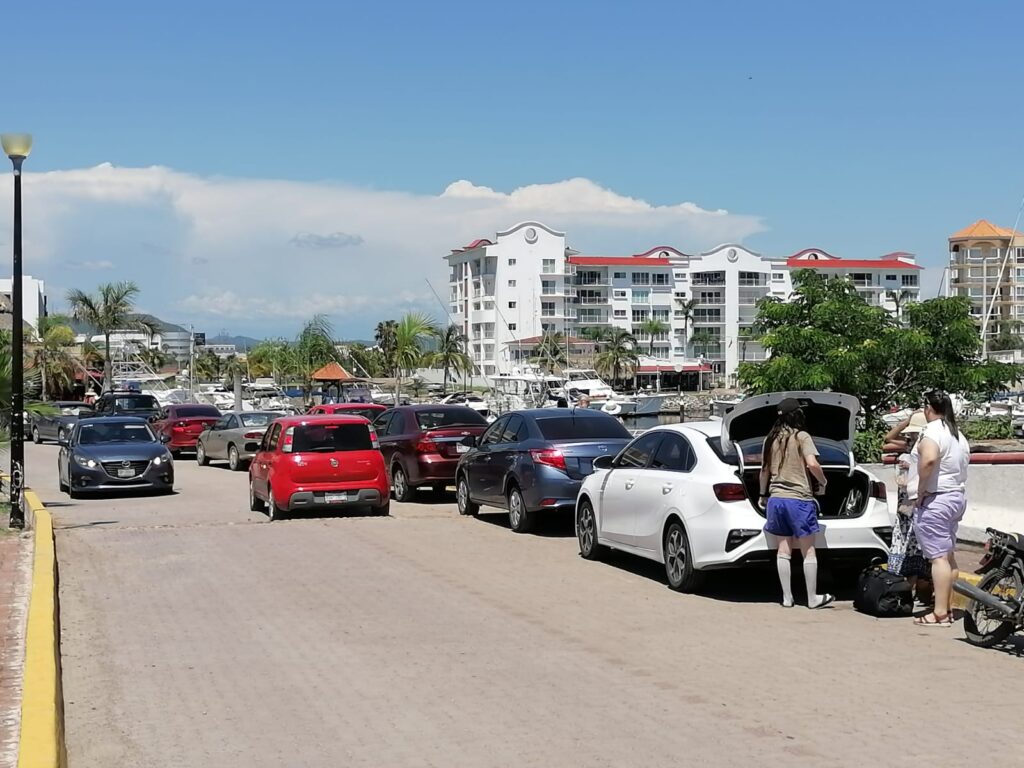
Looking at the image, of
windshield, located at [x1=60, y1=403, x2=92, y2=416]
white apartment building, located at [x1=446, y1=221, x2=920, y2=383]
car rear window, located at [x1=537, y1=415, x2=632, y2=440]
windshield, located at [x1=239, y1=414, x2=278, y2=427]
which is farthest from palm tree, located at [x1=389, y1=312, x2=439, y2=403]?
white apartment building, located at [x1=446, y1=221, x2=920, y2=383]

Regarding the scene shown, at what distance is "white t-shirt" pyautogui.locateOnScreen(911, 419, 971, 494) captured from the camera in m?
10.1

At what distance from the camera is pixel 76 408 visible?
52.5 meters

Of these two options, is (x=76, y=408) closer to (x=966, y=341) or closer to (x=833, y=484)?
(x=966, y=341)

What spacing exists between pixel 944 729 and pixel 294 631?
210 inches

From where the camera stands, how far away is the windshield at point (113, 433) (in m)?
25.3

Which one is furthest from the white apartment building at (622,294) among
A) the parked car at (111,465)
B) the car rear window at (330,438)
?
the car rear window at (330,438)

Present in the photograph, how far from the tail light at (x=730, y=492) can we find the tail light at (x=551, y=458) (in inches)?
201

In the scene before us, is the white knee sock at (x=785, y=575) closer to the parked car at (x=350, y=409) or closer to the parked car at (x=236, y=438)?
the parked car at (x=350, y=409)

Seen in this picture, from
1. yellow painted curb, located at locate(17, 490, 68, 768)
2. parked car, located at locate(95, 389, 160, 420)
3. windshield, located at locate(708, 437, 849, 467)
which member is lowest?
yellow painted curb, located at locate(17, 490, 68, 768)

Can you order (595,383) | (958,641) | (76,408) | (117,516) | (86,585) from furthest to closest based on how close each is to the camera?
(595,383), (76,408), (117,516), (86,585), (958,641)

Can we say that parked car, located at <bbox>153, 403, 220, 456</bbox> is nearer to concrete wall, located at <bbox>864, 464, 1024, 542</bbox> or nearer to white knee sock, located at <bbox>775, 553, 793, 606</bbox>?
concrete wall, located at <bbox>864, 464, 1024, 542</bbox>

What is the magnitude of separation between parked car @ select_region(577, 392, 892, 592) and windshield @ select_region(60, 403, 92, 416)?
3853 centimetres

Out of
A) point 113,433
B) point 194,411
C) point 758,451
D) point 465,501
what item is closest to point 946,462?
point 758,451

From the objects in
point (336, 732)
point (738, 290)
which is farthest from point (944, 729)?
point (738, 290)
